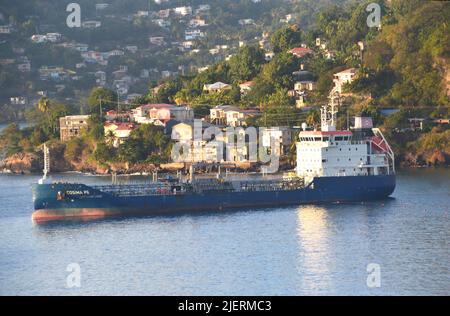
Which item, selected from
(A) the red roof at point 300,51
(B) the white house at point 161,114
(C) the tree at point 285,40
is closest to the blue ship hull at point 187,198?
(B) the white house at point 161,114

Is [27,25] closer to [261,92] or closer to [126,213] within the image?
[261,92]

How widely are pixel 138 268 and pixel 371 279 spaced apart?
7376 mm

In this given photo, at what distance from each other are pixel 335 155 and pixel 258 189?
3.69 metres

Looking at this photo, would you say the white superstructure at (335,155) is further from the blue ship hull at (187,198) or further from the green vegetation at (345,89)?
the green vegetation at (345,89)

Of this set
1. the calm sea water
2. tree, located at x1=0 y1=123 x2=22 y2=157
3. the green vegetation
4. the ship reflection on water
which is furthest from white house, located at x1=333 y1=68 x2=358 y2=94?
the ship reflection on water

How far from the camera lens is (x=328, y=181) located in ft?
173

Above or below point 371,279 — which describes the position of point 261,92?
above

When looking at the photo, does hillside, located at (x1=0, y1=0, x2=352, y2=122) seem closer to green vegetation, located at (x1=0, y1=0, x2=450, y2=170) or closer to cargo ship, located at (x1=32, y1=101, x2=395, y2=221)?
green vegetation, located at (x1=0, y1=0, x2=450, y2=170)

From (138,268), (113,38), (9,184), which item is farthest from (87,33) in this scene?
(138,268)

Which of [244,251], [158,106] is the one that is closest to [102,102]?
[158,106]

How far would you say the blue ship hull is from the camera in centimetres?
4969

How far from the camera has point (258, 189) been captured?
2078 inches
